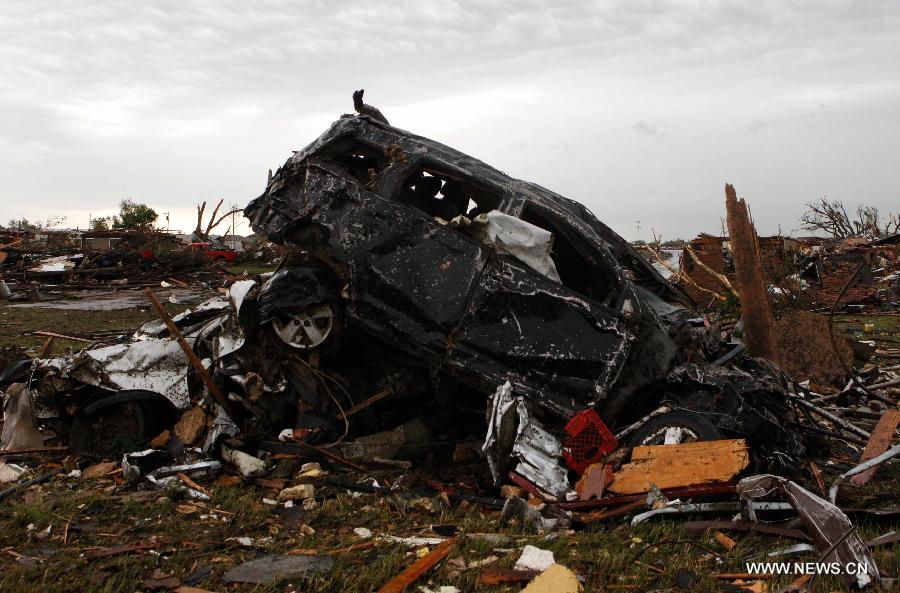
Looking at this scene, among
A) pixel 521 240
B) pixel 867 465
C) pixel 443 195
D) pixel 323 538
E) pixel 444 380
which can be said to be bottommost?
pixel 323 538

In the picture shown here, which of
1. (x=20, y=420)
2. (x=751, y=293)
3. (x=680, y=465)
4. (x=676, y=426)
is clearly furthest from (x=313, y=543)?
(x=751, y=293)

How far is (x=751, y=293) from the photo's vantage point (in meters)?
7.61

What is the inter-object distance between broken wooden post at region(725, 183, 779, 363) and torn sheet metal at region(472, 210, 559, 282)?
3.50 m

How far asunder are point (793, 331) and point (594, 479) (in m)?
4.94

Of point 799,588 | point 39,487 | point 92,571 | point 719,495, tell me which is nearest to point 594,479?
point 719,495

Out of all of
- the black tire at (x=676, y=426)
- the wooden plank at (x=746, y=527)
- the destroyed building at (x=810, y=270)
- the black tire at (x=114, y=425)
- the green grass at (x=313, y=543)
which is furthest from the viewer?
the destroyed building at (x=810, y=270)

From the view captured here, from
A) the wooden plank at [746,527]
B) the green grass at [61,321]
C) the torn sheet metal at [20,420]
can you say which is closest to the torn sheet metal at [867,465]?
the wooden plank at [746,527]

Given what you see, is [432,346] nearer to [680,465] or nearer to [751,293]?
[680,465]

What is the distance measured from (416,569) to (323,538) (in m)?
0.84

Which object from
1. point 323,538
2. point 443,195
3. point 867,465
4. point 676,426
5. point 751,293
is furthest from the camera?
point 751,293

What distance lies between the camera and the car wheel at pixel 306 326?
17.5ft

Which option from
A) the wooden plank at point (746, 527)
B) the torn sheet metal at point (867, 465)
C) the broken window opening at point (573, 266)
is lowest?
the wooden plank at point (746, 527)

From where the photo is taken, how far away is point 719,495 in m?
4.21

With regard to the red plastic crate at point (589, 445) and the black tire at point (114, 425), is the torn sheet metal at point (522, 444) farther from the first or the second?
the black tire at point (114, 425)
